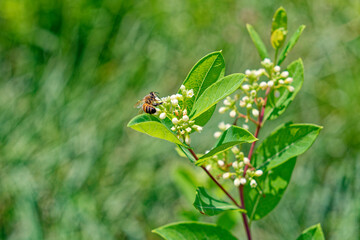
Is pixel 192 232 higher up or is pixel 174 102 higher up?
pixel 174 102

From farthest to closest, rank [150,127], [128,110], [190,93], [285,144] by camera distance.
Answer: [128,110] → [285,144] → [190,93] → [150,127]

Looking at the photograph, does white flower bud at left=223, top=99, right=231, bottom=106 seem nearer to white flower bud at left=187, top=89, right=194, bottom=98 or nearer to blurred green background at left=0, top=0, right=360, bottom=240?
white flower bud at left=187, top=89, right=194, bottom=98

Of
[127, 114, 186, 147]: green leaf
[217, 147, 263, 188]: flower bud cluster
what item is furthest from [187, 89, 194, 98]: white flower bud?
[217, 147, 263, 188]: flower bud cluster

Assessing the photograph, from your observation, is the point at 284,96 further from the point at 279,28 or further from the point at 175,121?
the point at 175,121

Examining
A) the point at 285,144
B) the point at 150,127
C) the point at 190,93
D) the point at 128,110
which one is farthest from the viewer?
the point at 128,110

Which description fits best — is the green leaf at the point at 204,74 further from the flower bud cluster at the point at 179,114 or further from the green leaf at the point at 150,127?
the green leaf at the point at 150,127

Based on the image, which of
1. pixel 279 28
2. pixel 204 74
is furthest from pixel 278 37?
pixel 204 74

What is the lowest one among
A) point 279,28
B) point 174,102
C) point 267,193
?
point 267,193
